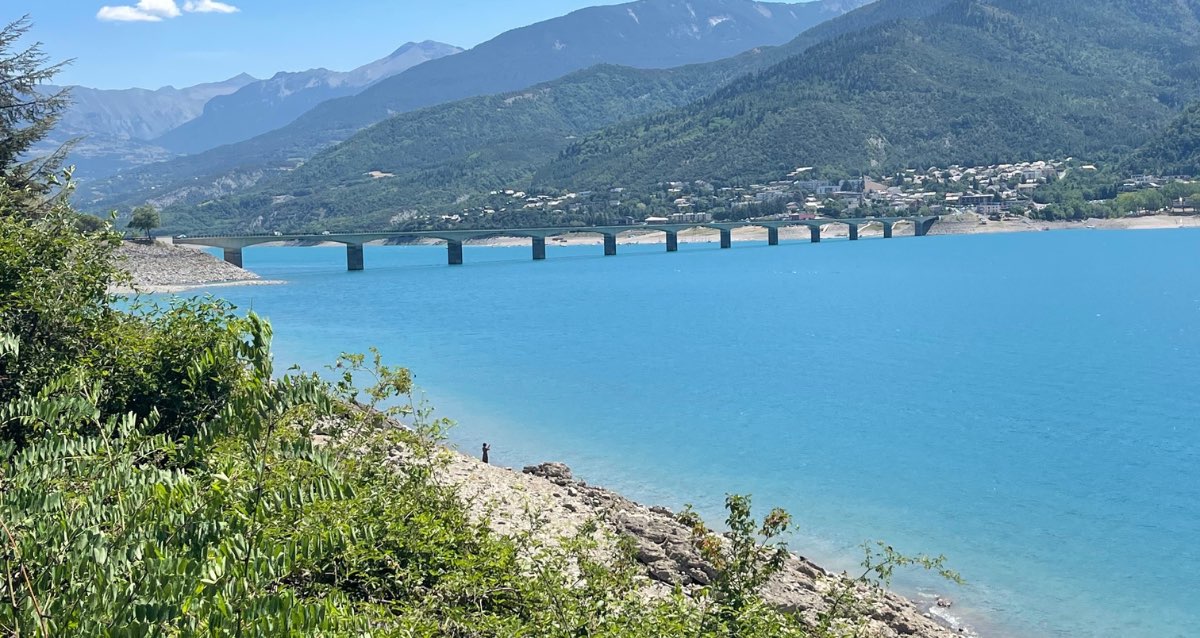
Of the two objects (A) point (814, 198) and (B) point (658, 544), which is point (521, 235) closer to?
(A) point (814, 198)

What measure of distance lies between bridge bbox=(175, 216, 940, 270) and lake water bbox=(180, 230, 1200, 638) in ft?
53.6

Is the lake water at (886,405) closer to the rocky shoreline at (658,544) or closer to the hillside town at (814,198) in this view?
the rocky shoreline at (658,544)

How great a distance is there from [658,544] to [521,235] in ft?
319

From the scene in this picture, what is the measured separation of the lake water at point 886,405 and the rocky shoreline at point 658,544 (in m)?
1.28

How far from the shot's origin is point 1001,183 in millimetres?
168500

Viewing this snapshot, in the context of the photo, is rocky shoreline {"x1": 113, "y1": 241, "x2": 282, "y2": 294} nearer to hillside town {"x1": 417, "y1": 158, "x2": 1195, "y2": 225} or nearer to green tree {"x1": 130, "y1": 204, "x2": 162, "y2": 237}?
green tree {"x1": 130, "y1": 204, "x2": 162, "y2": 237}

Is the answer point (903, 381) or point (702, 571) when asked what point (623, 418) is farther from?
point (702, 571)

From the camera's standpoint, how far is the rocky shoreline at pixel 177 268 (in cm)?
6806

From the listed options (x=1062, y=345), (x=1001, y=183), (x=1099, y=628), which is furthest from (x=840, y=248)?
(x=1099, y=628)

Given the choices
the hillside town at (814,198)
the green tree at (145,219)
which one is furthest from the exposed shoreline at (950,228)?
the green tree at (145,219)

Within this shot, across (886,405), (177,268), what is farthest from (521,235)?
(886,405)

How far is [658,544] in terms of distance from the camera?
Result: 12.0 meters

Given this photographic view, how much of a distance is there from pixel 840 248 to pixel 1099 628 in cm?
10795

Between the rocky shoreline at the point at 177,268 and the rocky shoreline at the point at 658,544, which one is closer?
the rocky shoreline at the point at 658,544
